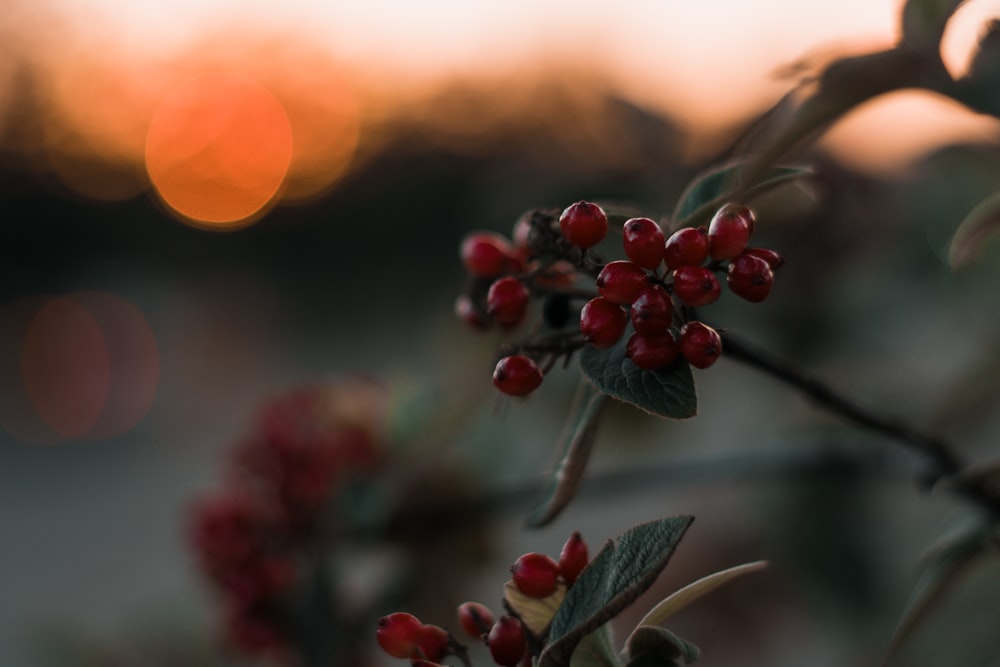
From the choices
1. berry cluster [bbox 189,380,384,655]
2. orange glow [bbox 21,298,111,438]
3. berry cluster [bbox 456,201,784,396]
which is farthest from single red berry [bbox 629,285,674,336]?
orange glow [bbox 21,298,111,438]

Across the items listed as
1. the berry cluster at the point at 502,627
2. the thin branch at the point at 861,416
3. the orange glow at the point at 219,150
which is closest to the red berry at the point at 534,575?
the berry cluster at the point at 502,627

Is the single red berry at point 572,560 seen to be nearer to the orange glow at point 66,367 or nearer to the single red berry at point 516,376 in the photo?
the single red berry at point 516,376

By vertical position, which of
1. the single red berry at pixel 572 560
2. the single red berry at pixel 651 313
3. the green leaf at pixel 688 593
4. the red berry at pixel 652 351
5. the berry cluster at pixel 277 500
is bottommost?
the berry cluster at pixel 277 500

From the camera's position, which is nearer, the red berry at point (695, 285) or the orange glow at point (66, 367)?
the red berry at point (695, 285)

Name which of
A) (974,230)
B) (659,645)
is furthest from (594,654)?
(974,230)

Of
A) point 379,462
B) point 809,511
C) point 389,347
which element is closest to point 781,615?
point 809,511

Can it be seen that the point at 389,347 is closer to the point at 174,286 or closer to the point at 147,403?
the point at 147,403
